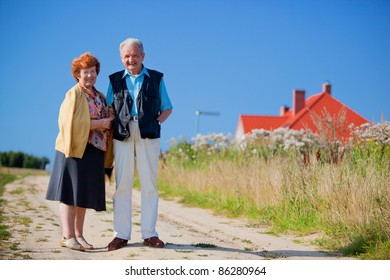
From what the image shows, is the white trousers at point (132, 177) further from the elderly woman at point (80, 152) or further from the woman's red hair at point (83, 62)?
the woman's red hair at point (83, 62)

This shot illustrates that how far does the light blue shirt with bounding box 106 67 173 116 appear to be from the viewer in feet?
19.3

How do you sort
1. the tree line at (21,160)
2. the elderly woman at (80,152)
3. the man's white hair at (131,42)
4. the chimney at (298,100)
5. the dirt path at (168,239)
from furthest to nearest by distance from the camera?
the chimney at (298,100) → the tree line at (21,160) → the man's white hair at (131,42) → the elderly woman at (80,152) → the dirt path at (168,239)

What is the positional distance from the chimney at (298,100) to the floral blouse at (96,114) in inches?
971

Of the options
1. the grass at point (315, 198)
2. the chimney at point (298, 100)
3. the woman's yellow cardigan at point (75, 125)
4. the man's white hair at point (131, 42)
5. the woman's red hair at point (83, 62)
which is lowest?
the grass at point (315, 198)

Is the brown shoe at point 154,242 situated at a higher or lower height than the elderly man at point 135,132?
lower

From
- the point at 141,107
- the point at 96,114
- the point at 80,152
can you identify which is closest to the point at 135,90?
the point at 141,107

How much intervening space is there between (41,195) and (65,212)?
22.7ft

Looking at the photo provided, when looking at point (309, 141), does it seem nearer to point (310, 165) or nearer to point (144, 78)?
point (310, 165)

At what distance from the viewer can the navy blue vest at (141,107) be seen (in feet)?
19.0

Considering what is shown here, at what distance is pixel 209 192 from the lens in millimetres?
11516

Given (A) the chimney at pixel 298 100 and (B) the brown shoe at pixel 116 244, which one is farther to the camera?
(A) the chimney at pixel 298 100

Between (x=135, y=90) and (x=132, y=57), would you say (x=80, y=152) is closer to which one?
(x=135, y=90)

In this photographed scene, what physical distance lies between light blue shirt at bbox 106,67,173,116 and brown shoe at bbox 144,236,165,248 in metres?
1.25

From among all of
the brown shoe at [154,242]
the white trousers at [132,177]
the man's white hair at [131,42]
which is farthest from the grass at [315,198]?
the man's white hair at [131,42]
